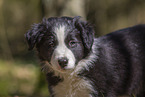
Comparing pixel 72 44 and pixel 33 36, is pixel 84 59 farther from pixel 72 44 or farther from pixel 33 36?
pixel 33 36

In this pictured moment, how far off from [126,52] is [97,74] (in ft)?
2.63

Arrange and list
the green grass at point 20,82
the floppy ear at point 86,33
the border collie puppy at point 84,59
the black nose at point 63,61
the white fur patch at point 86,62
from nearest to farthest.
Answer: the black nose at point 63,61 → the border collie puppy at point 84,59 → the floppy ear at point 86,33 → the white fur patch at point 86,62 → the green grass at point 20,82

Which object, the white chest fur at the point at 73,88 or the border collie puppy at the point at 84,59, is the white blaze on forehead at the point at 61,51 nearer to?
the border collie puppy at the point at 84,59

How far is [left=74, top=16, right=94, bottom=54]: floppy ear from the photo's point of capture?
3418mm

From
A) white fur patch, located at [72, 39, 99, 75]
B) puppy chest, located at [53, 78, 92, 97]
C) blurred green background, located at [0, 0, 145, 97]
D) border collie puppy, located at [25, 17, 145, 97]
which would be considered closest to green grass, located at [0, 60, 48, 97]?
blurred green background, located at [0, 0, 145, 97]

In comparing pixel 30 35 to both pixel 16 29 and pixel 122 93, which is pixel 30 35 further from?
pixel 16 29

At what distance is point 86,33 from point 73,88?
0.87 metres

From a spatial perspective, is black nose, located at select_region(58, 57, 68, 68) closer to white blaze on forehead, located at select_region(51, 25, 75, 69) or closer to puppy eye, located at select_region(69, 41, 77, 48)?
white blaze on forehead, located at select_region(51, 25, 75, 69)

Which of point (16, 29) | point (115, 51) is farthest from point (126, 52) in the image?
point (16, 29)

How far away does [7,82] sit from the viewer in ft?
29.4

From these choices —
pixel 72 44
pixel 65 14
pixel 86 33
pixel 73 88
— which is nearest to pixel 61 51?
pixel 72 44

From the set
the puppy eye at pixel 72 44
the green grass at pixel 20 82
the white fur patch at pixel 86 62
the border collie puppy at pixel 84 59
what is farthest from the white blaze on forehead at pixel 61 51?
the green grass at pixel 20 82

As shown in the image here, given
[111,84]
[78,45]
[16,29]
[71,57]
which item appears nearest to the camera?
[71,57]

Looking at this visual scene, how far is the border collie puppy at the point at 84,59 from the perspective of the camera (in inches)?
130
